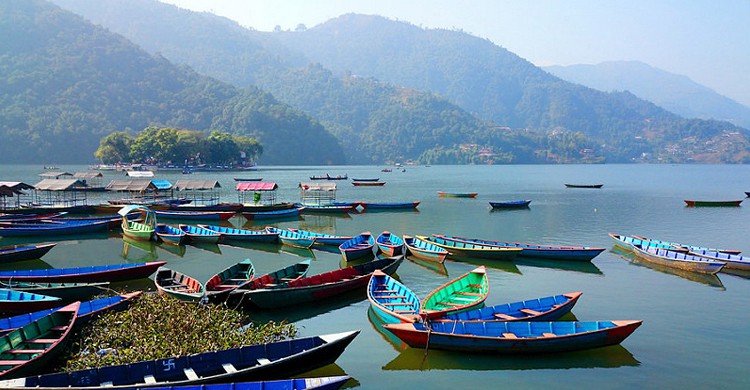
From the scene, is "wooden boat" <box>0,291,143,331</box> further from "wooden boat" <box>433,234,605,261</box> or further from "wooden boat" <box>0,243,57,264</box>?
"wooden boat" <box>433,234,605,261</box>

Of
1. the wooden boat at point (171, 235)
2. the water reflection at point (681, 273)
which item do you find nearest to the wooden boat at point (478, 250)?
the water reflection at point (681, 273)

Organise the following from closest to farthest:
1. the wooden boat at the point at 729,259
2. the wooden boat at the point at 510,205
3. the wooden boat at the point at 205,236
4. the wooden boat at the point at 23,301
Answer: the wooden boat at the point at 23,301 → the wooden boat at the point at 729,259 → the wooden boat at the point at 205,236 → the wooden boat at the point at 510,205

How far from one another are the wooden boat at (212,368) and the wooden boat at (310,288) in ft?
21.8

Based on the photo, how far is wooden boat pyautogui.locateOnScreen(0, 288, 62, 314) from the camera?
20.2 metres

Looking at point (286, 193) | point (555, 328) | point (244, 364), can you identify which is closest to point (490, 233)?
point (555, 328)

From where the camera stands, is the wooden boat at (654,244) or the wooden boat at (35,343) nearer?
the wooden boat at (35,343)

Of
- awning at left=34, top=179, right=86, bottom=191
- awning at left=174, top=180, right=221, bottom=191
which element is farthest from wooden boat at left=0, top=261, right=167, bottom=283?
awning at left=34, top=179, right=86, bottom=191

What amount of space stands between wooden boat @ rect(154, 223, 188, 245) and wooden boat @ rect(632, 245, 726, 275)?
3003cm

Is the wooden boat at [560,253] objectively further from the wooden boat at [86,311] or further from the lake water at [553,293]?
the wooden boat at [86,311]

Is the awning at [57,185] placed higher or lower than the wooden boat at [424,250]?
lower

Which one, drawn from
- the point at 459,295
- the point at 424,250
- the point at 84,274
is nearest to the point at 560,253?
the point at 424,250

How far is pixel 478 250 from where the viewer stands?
115 ft

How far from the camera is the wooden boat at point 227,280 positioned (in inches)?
848

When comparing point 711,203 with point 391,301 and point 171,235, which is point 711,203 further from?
point 171,235
